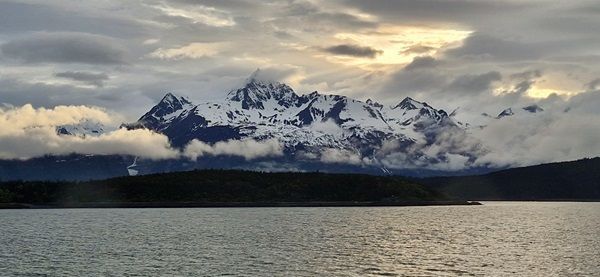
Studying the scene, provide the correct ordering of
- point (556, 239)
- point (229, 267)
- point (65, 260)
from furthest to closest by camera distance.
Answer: point (556, 239) → point (65, 260) → point (229, 267)

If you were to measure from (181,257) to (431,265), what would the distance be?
1591 inches

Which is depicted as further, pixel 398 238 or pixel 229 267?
pixel 398 238

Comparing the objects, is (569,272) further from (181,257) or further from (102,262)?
(102,262)

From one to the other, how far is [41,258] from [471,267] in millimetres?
67539

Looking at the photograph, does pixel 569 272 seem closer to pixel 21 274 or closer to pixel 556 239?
pixel 556 239

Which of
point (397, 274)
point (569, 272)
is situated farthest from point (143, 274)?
point (569, 272)

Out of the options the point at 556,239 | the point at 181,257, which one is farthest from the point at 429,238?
the point at 181,257

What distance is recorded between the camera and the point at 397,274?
108 meters

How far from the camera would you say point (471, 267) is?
382ft

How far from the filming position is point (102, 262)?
393ft

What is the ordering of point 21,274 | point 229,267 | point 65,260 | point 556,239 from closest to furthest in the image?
1. point 21,274
2. point 229,267
3. point 65,260
4. point 556,239

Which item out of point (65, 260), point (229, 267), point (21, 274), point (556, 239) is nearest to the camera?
point (21, 274)

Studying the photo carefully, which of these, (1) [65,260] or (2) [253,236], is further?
(2) [253,236]

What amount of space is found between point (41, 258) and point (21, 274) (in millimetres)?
20864
